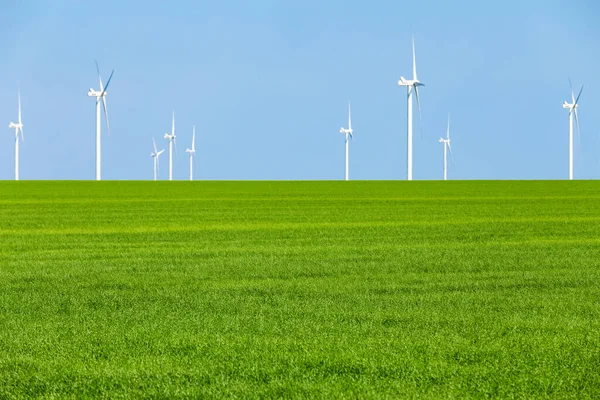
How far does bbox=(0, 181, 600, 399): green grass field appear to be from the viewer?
6.22 metres

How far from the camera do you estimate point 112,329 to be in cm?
795

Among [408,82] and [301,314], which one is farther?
[408,82]

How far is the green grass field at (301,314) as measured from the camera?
6219 mm

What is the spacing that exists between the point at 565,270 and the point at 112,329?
6.93 meters

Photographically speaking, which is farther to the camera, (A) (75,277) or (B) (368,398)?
(A) (75,277)

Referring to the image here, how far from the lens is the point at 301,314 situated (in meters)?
8.67

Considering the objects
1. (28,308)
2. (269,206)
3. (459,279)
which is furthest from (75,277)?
(269,206)

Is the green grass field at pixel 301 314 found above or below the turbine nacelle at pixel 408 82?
below

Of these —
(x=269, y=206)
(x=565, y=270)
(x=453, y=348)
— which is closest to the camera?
(x=453, y=348)

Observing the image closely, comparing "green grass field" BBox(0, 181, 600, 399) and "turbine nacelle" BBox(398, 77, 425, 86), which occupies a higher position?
"turbine nacelle" BBox(398, 77, 425, 86)

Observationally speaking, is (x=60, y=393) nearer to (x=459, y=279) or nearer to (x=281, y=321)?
(x=281, y=321)

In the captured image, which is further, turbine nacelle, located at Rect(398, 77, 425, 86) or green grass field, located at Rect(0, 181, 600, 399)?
turbine nacelle, located at Rect(398, 77, 425, 86)

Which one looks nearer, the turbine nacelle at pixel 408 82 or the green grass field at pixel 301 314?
the green grass field at pixel 301 314

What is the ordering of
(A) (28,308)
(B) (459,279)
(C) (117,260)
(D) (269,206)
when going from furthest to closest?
(D) (269,206), (C) (117,260), (B) (459,279), (A) (28,308)
